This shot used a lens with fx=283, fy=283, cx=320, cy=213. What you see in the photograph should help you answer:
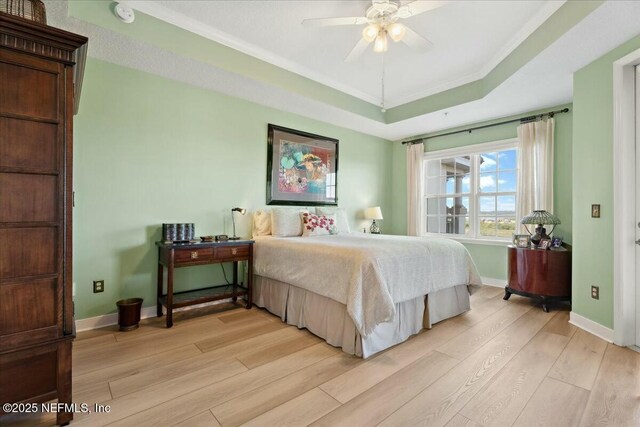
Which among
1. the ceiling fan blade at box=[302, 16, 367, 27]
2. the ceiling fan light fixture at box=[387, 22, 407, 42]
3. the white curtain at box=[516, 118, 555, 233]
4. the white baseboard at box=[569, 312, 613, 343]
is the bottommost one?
the white baseboard at box=[569, 312, 613, 343]

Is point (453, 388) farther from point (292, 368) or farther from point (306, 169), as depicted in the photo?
point (306, 169)

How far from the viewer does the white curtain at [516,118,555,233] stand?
140 inches

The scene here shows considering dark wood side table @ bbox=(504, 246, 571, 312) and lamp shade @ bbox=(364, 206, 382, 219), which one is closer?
dark wood side table @ bbox=(504, 246, 571, 312)

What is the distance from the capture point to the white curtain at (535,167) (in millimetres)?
3561

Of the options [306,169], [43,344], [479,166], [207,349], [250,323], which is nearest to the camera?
[43,344]

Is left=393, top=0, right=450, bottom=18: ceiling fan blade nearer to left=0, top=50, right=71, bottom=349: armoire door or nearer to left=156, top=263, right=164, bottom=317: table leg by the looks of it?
left=0, top=50, right=71, bottom=349: armoire door

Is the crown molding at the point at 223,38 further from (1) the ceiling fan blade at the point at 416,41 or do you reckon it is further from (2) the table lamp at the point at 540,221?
(2) the table lamp at the point at 540,221

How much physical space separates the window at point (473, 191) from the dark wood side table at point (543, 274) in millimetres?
911

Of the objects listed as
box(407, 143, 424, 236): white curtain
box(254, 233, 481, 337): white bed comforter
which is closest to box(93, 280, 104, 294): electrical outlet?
box(254, 233, 481, 337): white bed comforter

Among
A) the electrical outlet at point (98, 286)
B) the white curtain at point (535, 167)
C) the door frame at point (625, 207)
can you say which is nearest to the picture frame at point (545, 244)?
the white curtain at point (535, 167)

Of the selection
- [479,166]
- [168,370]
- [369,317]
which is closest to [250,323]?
[168,370]

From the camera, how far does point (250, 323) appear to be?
2.71m

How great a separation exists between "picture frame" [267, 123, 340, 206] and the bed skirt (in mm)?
1286

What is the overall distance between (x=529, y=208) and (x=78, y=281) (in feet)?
16.6
